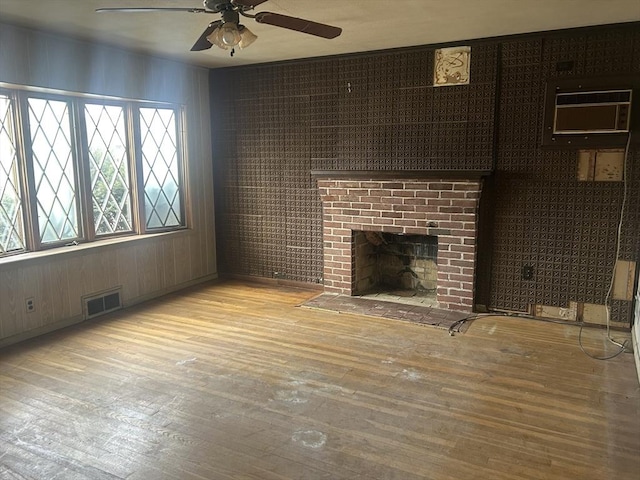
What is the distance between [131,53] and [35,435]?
10.8 feet

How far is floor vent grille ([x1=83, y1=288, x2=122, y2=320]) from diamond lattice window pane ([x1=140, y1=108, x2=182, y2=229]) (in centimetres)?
78

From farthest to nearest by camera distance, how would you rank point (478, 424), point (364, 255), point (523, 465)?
point (364, 255) < point (478, 424) < point (523, 465)

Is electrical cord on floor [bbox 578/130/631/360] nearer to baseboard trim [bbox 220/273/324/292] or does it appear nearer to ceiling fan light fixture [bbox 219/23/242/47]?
baseboard trim [bbox 220/273/324/292]

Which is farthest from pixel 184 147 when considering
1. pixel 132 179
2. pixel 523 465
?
pixel 523 465

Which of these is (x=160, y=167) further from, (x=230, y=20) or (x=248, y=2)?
(x=248, y=2)

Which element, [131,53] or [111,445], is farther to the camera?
[131,53]

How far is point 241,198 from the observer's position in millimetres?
5375

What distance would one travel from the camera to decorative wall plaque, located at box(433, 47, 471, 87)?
407 cm

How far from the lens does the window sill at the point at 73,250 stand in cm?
363

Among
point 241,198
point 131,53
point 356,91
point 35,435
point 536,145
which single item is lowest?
point 35,435

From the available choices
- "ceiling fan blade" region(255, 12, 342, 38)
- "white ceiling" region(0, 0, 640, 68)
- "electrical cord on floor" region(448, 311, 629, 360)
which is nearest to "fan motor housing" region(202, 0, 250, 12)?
"ceiling fan blade" region(255, 12, 342, 38)

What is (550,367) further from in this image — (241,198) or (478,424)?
(241,198)

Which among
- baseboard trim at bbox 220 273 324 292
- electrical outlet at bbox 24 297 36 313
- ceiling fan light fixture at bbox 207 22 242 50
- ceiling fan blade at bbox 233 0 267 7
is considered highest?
ceiling fan blade at bbox 233 0 267 7

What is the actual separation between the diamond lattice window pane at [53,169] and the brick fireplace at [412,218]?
7.07 ft
